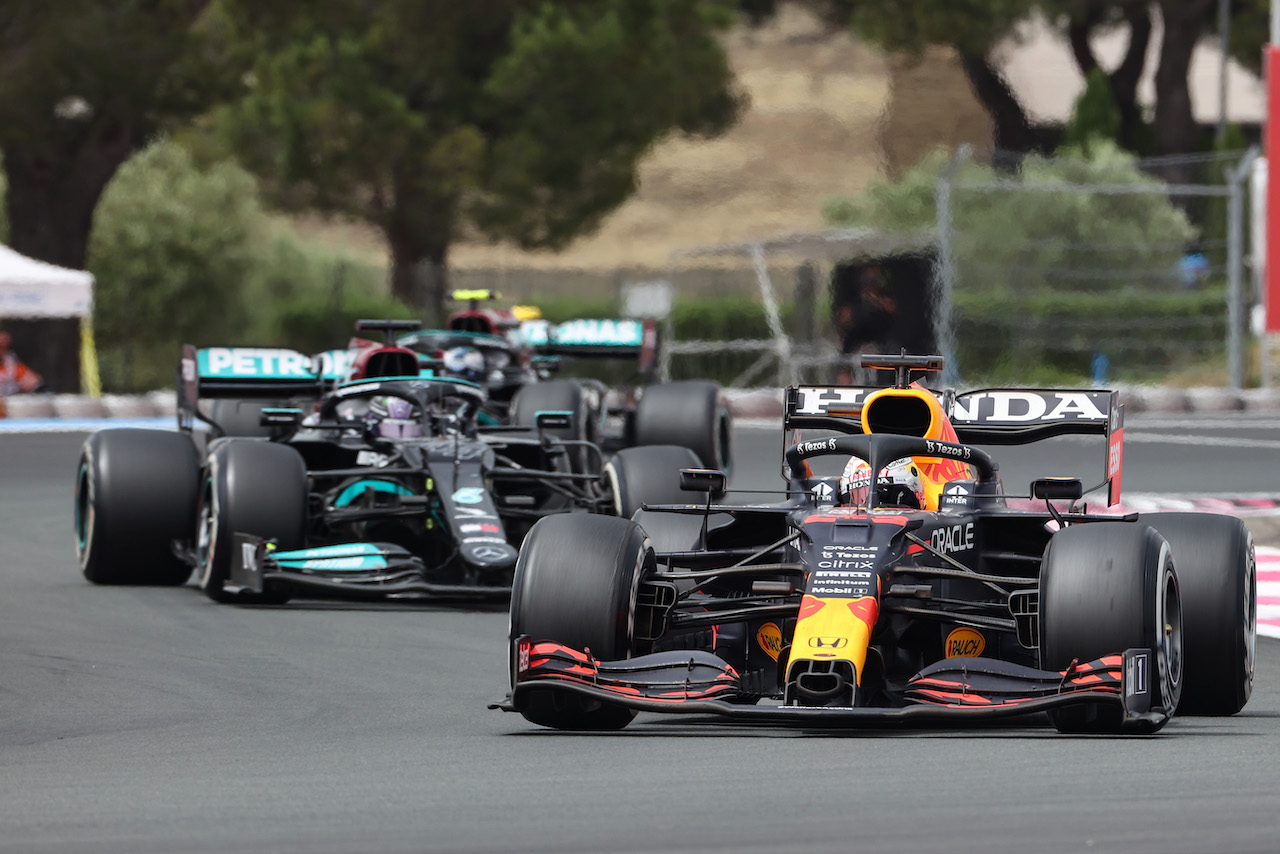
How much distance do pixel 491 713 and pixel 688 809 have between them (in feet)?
7.59

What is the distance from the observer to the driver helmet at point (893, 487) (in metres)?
8.45

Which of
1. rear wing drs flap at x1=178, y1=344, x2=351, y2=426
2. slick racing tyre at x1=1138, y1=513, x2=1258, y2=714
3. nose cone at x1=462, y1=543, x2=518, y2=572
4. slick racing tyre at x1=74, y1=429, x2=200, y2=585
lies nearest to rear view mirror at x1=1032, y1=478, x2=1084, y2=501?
slick racing tyre at x1=1138, y1=513, x2=1258, y2=714

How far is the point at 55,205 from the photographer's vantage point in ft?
111

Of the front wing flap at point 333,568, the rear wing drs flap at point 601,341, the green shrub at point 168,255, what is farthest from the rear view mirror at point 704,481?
the green shrub at point 168,255

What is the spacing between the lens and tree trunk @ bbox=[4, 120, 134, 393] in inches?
1314

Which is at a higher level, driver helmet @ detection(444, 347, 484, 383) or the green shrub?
the green shrub

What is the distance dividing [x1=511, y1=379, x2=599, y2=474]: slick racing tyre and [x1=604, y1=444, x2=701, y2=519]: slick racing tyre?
240 cm

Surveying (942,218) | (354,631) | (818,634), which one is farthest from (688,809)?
(942,218)

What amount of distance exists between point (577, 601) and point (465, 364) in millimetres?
9700

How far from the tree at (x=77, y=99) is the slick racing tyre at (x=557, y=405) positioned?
662 inches

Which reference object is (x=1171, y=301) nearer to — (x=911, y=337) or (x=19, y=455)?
(x=911, y=337)

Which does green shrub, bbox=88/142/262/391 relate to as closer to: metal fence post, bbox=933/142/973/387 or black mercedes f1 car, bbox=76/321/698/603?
metal fence post, bbox=933/142/973/387

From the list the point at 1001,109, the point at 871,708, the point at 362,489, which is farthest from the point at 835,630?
the point at 1001,109

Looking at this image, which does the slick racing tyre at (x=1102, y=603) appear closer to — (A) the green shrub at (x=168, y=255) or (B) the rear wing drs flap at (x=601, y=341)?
(B) the rear wing drs flap at (x=601, y=341)
